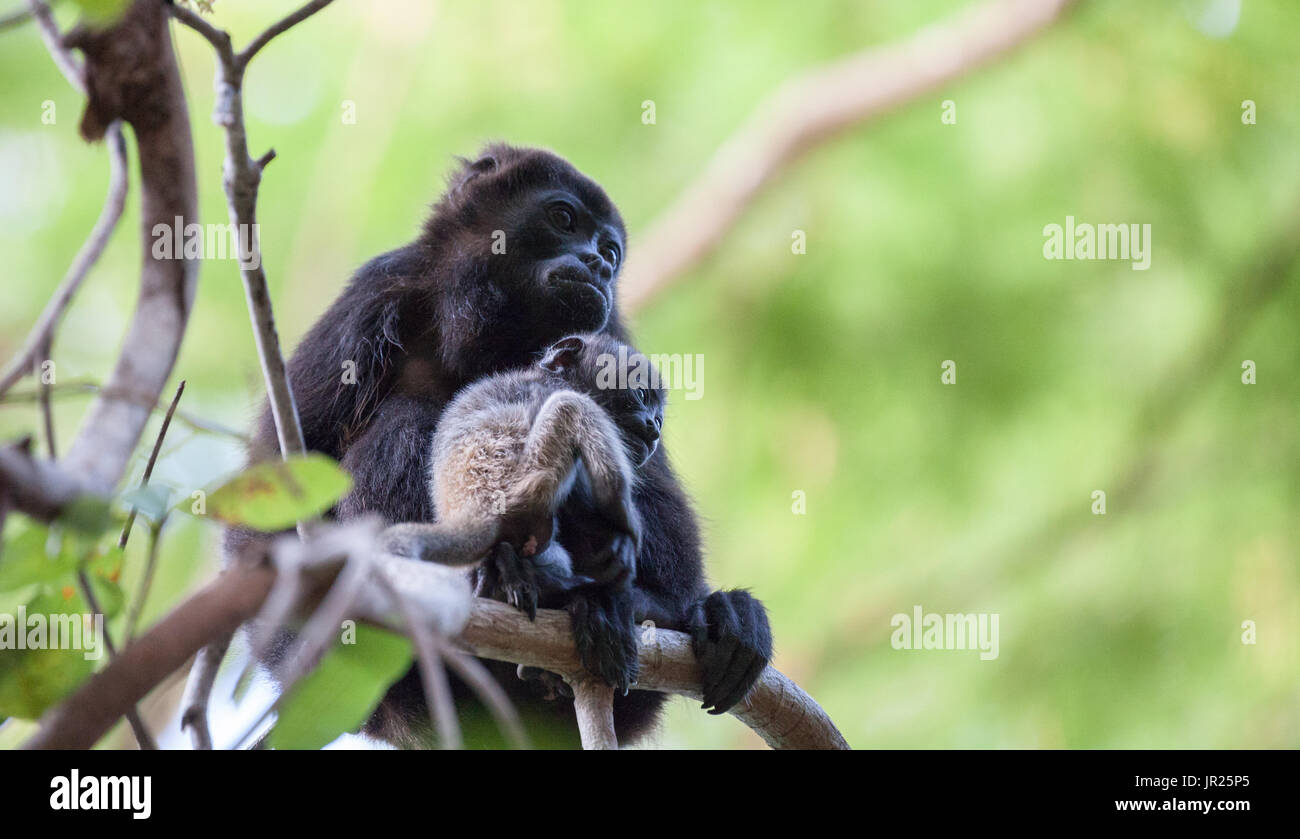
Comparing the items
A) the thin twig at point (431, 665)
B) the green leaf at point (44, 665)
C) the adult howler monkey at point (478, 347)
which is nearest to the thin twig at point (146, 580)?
the green leaf at point (44, 665)

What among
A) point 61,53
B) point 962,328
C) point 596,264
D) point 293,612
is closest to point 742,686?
point 596,264

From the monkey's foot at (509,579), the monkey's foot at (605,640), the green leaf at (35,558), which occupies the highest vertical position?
the green leaf at (35,558)

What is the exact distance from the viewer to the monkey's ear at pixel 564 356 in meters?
3.11

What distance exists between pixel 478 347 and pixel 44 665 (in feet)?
6.01

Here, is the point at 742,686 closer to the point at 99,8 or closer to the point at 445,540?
the point at 445,540

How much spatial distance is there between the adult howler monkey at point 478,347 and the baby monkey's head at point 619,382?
294 mm

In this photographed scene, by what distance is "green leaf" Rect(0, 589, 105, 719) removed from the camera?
1773mm

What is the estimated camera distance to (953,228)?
6.52 m

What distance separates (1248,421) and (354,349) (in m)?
4.88

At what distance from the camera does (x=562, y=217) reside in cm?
371

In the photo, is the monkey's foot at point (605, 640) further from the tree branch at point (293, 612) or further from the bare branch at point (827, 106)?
the bare branch at point (827, 106)

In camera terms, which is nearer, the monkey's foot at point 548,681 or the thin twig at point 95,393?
the thin twig at point 95,393
